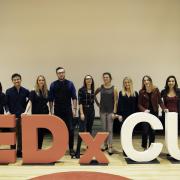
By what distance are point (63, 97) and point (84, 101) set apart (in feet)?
1.13

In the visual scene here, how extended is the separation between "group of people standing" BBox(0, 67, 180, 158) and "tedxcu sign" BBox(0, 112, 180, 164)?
32cm

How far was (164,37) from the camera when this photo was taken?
7.79m

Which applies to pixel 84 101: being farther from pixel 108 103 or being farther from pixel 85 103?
pixel 108 103

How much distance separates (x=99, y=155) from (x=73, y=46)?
2.98 metres

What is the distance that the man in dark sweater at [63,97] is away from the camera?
5.84 m

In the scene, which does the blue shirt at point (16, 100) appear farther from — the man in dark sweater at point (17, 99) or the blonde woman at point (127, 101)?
the blonde woman at point (127, 101)

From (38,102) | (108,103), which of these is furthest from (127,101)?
(38,102)

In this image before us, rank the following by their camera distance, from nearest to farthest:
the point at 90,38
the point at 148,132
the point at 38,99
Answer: the point at 38,99 < the point at 148,132 < the point at 90,38

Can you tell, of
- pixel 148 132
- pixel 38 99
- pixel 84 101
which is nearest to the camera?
pixel 38 99

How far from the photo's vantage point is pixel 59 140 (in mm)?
5434

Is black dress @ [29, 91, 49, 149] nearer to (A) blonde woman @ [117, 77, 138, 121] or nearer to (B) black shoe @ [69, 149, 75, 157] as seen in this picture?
(B) black shoe @ [69, 149, 75, 157]

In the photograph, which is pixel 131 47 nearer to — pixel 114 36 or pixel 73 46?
pixel 114 36

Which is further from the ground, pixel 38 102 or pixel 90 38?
pixel 90 38

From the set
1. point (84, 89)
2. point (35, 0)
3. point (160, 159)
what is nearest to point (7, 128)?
point (84, 89)
